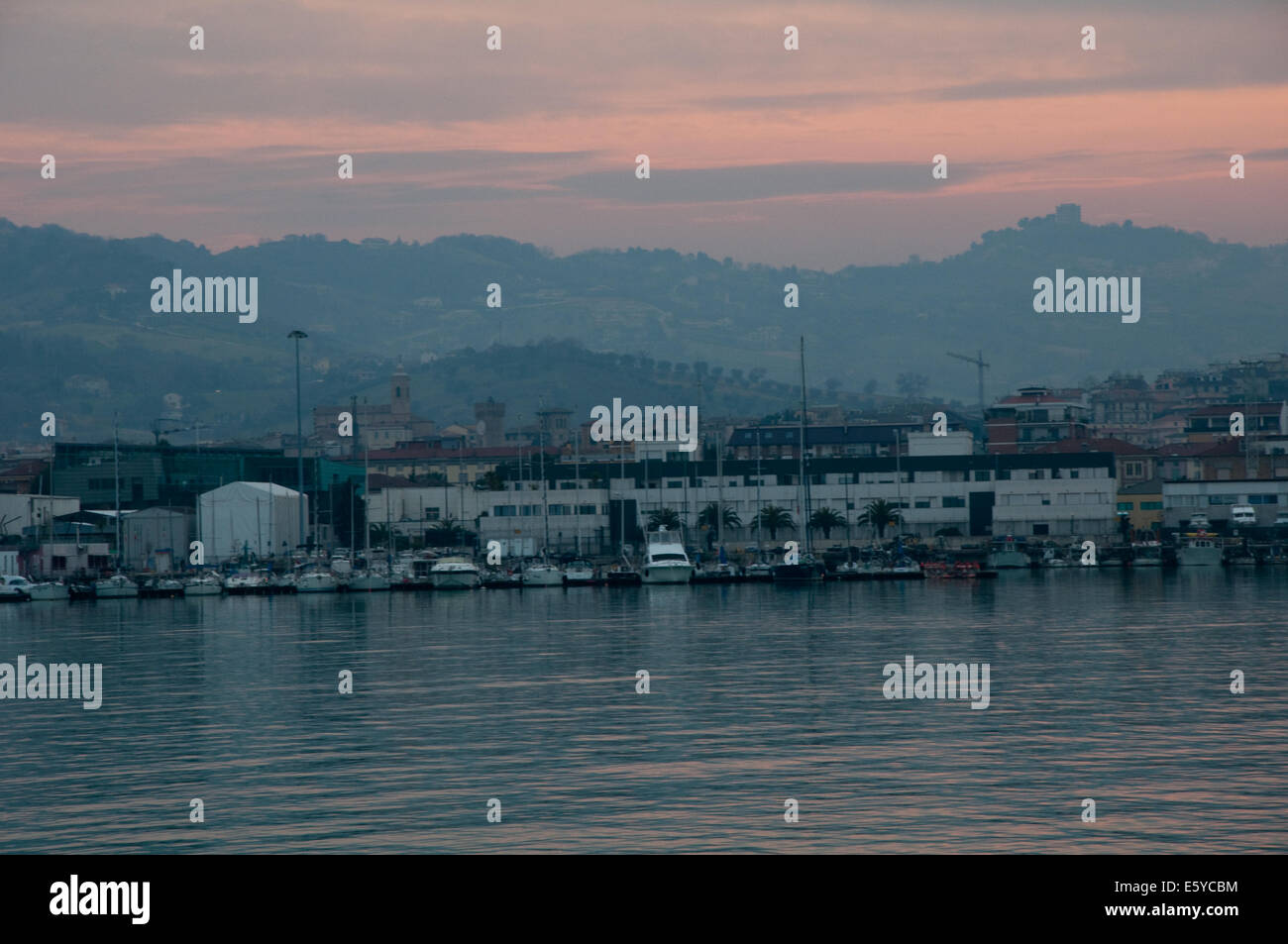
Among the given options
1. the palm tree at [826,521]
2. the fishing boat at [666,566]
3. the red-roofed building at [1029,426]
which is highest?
the red-roofed building at [1029,426]

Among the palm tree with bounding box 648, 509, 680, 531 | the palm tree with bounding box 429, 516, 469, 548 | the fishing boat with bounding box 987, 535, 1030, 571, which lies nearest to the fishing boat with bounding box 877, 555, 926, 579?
the fishing boat with bounding box 987, 535, 1030, 571

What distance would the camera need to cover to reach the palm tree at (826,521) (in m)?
121

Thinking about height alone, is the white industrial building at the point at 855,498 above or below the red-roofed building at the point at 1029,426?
below

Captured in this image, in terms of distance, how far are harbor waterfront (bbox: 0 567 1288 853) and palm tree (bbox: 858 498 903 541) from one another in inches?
2129

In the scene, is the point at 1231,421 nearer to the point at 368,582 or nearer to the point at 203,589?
the point at 368,582

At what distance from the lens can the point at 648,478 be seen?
408 feet

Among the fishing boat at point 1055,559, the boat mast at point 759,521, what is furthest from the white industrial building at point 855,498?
the fishing boat at point 1055,559

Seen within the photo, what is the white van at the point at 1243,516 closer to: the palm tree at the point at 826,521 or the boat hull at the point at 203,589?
the palm tree at the point at 826,521

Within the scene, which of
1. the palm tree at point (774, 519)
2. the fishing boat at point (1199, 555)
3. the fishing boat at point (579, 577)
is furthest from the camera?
the palm tree at point (774, 519)

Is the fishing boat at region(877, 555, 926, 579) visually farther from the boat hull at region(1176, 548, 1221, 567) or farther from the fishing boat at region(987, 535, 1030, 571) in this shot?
the boat hull at region(1176, 548, 1221, 567)

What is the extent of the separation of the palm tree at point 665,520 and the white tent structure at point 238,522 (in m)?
28.5

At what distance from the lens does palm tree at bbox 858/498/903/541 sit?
395ft

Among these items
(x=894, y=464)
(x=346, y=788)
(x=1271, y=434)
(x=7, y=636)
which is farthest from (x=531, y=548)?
(x=346, y=788)
